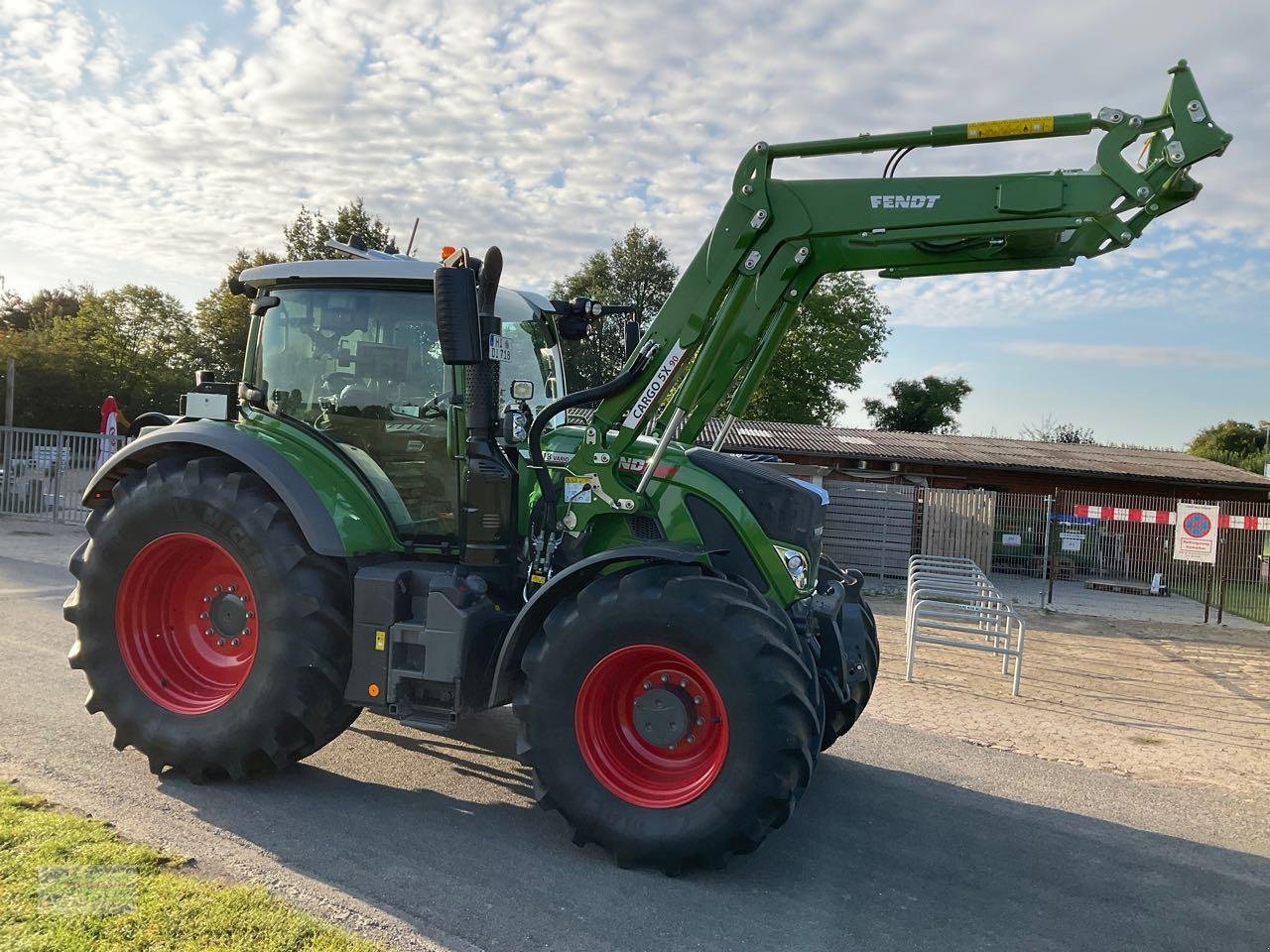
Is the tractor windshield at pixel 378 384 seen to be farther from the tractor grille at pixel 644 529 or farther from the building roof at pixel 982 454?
the building roof at pixel 982 454

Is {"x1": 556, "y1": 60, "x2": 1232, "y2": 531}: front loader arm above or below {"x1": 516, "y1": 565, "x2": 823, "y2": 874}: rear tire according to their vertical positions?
above

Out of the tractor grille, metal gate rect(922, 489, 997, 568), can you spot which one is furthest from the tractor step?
metal gate rect(922, 489, 997, 568)

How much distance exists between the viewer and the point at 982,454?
25.7 m

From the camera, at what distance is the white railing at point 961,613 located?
27.7 ft

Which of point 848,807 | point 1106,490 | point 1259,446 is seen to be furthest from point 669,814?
point 1259,446

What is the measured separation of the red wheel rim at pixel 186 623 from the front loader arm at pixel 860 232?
197cm

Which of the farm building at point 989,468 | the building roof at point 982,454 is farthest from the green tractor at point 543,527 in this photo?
the farm building at point 989,468

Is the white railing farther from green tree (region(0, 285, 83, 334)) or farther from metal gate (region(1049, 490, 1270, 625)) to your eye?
green tree (region(0, 285, 83, 334))

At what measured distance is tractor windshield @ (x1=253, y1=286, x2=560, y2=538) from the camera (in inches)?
196

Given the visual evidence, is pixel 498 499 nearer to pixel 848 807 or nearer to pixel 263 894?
pixel 263 894

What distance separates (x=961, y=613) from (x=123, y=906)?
8620 mm

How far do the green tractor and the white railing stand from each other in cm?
330

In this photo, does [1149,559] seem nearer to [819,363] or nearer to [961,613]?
[961,613]

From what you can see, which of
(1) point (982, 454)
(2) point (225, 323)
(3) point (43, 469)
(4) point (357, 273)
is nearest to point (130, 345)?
(2) point (225, 323)
